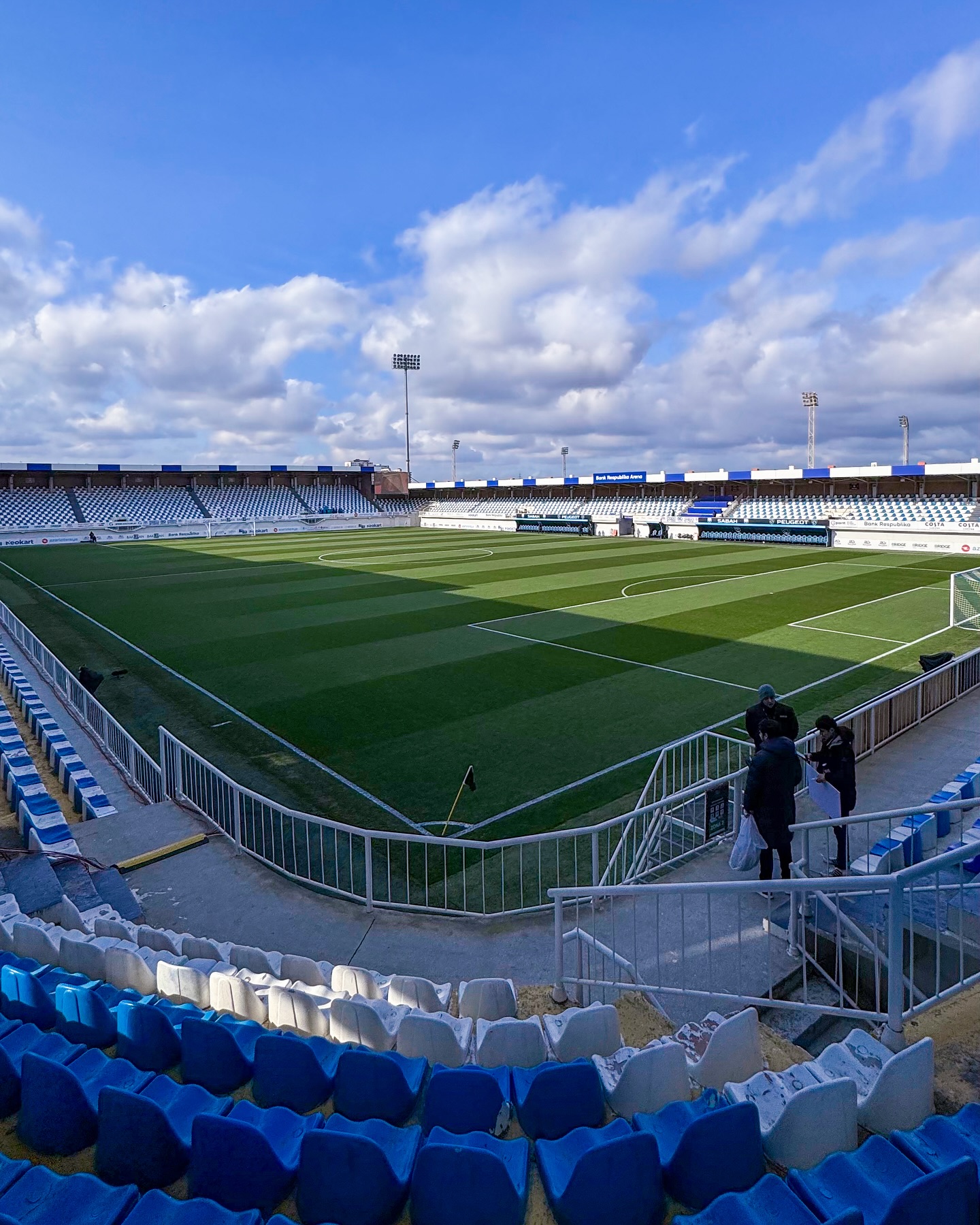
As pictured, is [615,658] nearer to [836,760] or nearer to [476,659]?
[476,659]

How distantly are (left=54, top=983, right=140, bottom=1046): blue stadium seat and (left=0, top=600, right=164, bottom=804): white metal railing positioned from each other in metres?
6.66

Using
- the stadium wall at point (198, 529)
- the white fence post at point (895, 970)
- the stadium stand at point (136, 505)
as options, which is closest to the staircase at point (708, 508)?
the stadium wall at point (198, 529)

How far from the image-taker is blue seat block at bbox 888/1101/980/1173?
318cm

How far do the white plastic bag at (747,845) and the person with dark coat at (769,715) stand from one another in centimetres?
76

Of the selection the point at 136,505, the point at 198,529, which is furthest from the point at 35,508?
the point at 198,529

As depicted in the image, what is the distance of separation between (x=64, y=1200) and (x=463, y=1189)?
165cm

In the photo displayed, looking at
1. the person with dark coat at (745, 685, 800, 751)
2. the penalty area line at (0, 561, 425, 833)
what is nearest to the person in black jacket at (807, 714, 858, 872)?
the person with dark coat at (745, 685, 800, 751)

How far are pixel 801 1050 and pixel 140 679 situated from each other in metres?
17.6

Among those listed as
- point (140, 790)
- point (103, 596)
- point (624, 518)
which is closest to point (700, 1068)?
point (140, 790)

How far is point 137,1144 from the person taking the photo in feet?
11.0

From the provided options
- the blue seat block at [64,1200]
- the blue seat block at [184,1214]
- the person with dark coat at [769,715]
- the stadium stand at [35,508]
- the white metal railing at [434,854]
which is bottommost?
the white metal railing at [434,854]

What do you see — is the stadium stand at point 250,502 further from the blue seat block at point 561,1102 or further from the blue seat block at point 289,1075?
the blue seat block at point 561,1102

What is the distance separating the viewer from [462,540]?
5928 centimetres

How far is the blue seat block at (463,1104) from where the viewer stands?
3.65 metres
